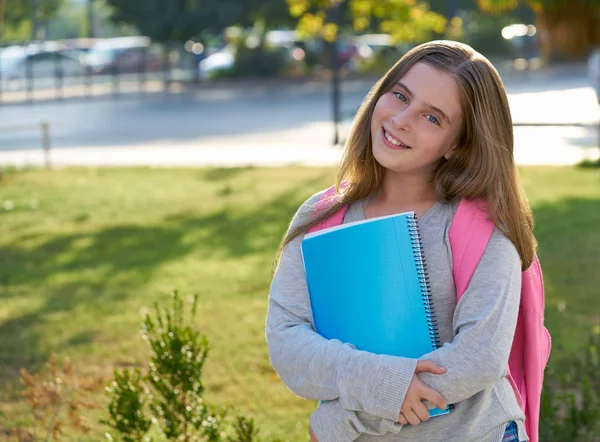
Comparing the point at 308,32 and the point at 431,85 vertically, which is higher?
the point at 431,85

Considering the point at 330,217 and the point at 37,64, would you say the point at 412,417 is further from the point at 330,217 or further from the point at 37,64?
the point at 37,64

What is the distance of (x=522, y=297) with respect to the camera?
2377 millimetres

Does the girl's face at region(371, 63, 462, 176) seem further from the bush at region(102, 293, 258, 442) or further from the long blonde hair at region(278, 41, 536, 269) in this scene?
the bush at region(102, 293, 258, 442)

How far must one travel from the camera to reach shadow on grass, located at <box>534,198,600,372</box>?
611 cm

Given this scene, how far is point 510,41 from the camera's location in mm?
43000

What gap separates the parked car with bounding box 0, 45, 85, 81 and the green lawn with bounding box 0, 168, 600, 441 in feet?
74.9

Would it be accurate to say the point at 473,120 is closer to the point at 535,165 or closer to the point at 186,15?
the point at 535,165

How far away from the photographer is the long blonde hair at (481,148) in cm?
232

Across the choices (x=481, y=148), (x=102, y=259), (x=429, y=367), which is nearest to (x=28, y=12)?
(x=102, y=259)

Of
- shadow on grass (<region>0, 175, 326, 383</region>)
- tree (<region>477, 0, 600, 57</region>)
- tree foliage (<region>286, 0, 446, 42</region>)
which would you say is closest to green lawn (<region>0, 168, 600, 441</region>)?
shadow on grass (<region>0, 175, 326, 383</region>)

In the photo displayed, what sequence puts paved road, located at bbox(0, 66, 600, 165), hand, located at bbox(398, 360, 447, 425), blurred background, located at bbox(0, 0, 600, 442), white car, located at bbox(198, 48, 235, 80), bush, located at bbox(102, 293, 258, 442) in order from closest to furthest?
hand, located at bbox(398, 360, 447, 425)
bush, located at bbox(102, 293, 258, 442)
blurred background, located at bbox(0, 0, 600, 442)
paved road, located at bbox(0, 66, 600, 165)
white car, located at bbox(198, 48, 235, 80)

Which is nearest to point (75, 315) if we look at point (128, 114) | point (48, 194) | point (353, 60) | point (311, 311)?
point (311, 311)

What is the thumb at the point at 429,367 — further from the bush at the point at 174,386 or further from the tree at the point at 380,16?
the tree at the point at 380,16

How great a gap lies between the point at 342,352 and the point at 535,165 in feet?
40.5
